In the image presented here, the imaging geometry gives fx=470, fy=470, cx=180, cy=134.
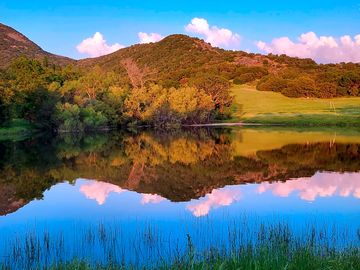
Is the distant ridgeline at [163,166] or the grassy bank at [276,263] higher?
the grassy bank at [276,263]

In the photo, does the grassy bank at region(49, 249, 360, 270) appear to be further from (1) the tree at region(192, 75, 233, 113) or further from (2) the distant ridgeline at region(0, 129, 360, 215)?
(1) the tree at region(192, 75, 233, 113)

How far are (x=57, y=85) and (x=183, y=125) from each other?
23562mm

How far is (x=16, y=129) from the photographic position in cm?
6694

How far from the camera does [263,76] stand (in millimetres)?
124312

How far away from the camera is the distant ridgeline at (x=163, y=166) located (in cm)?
2467

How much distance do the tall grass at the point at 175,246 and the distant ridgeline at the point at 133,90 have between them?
50.5m

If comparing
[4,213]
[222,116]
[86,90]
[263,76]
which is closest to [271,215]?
[4,213]

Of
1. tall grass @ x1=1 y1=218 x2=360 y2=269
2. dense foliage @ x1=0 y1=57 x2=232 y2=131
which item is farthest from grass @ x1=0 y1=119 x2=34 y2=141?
tall grass @ x1=1 y1=218 x2=360 y2=269

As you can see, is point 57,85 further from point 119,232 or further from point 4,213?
point 119,232

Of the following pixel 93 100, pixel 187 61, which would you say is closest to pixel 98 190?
pixel 93 100

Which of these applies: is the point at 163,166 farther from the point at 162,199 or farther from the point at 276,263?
the point at 276,263

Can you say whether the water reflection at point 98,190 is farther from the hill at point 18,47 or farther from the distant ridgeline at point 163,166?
the hill at point 18,47

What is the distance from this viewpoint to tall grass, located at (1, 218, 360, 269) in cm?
1035

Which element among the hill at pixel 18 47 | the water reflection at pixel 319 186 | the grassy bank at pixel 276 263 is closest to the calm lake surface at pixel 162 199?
the water reflection at pixel 319 186
